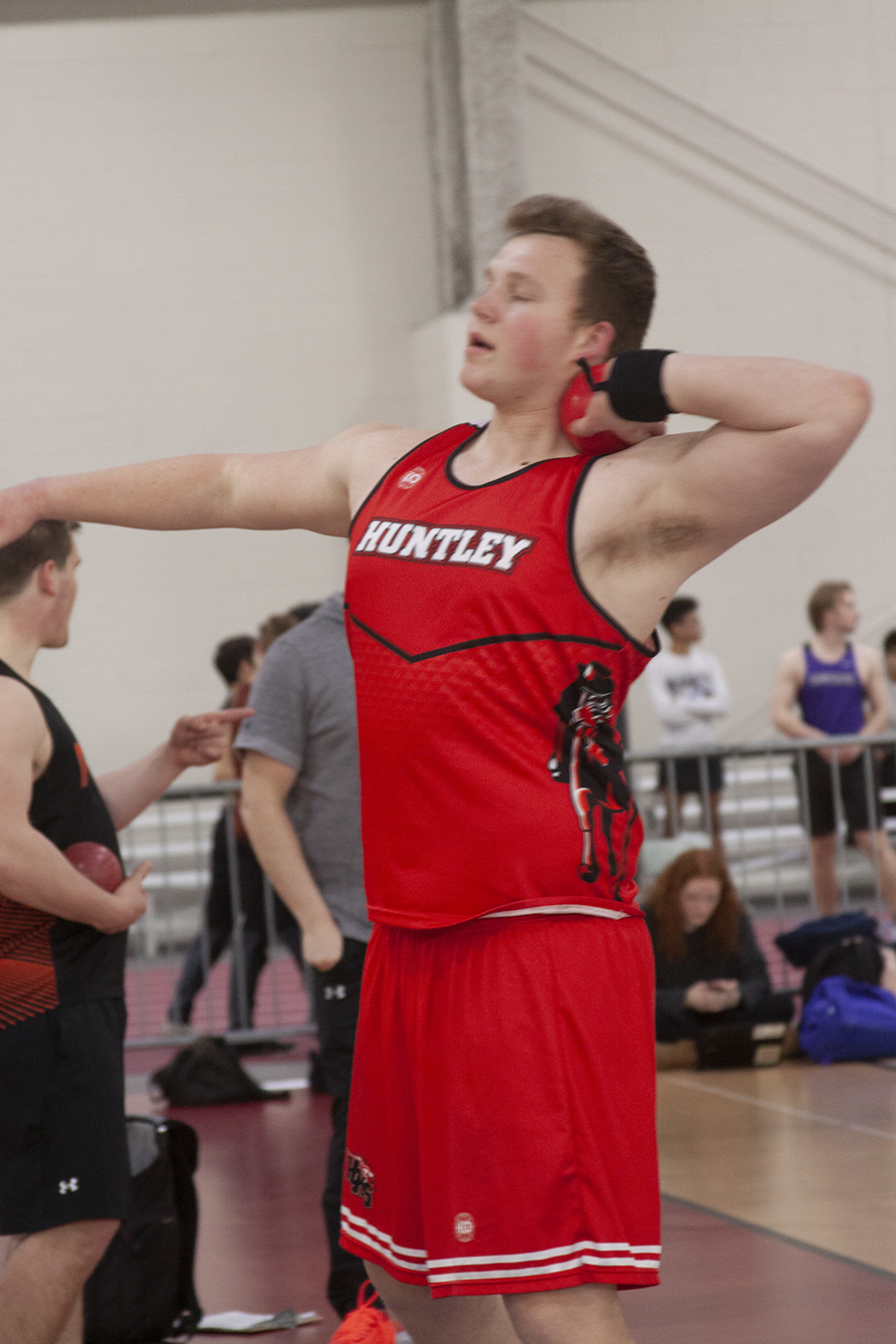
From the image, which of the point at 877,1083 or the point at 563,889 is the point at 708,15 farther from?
the point at 563,889

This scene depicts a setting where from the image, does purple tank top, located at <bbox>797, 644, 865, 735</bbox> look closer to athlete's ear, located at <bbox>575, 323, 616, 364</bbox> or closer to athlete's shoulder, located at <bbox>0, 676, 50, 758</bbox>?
athlete's shoulder, located at <bbox>0, 676, 50, 758</bbox>

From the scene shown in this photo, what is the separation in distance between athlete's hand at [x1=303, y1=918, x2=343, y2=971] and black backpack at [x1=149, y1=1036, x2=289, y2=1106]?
300cm

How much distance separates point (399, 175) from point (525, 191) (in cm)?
108

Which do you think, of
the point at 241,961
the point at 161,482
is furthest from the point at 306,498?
the point at 241,961

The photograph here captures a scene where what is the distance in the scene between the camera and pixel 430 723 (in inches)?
75.8

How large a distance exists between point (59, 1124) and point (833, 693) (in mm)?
6724

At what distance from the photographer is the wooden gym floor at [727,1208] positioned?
3639mm

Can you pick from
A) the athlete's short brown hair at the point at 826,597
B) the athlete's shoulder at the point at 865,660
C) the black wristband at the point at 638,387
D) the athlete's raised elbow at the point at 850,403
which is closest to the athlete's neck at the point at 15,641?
the black wristband at the point at 638,387

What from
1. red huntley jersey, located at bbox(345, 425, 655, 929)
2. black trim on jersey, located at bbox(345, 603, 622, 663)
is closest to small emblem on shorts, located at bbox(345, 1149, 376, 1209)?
red huntley jersey, located at bbox(345, 425, 655, 929)

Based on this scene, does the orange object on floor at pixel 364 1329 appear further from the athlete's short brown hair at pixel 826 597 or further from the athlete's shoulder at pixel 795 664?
the athlete's shoulder at pixel 795 664

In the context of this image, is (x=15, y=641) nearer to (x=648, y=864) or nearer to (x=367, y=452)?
(x=367, y=452)

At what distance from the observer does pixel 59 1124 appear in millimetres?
2760

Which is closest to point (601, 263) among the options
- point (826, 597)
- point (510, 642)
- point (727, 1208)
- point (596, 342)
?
point (596, 342)

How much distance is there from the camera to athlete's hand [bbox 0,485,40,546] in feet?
7.19
